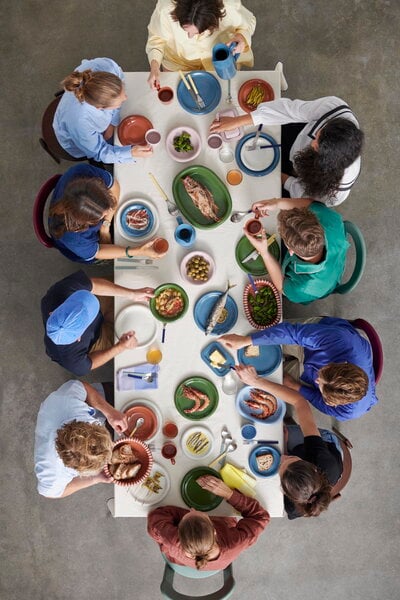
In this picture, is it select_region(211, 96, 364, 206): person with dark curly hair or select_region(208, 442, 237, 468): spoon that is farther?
select_region(208, 442, 237, 468): spoon

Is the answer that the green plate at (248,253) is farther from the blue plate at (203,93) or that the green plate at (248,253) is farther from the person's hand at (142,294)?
the blue plate at (203,93)

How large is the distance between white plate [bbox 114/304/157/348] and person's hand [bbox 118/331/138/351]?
4 cm

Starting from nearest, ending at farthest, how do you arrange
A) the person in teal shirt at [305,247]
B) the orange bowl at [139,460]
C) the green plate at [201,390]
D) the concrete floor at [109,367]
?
the person in teal shirt at [305,247] → the orange bowl at [139,460] → the green plate at [201,390] → the concrete floor at [109,367]

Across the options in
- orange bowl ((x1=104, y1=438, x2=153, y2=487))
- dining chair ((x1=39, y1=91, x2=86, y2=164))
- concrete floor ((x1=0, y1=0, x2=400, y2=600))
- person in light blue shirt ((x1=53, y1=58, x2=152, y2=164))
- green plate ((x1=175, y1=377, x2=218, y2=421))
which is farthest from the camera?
concrete floor ((x1=0, y1=0, x2=400, y2=600))

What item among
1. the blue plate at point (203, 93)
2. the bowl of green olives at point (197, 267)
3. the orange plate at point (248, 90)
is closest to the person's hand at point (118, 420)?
the bowl of green olives at point (197, 267)

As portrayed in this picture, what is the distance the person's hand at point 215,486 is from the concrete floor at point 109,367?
48.2 inches

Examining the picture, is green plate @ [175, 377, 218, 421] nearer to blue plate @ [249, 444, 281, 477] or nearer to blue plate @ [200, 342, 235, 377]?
blue plate @ [200, 342, 235, 377]

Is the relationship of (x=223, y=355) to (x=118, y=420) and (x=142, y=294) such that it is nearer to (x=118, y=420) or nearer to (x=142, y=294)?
(x=142, y=294)

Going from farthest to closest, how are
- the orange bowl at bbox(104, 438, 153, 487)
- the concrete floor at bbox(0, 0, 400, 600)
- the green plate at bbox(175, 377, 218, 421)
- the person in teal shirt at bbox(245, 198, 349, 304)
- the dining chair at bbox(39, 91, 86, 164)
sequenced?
the concrete floor at bbox(0, 0, 400, 600) < the dining chair at bbox(39, 91, 86, 164) < the green plate at bbox(175, 377, 218, 421) < the orange bowl at bbox(104, 438, 153, 487) < the person in teal shirt at bbox(245, 198, 349, 304)

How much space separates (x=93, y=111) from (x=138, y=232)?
72cm

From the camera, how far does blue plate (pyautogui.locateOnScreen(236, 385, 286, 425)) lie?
113 inches

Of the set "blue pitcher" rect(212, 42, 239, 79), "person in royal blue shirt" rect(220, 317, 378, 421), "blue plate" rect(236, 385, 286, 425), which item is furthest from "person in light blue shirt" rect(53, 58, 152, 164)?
"blue plate" rect(236, 385, 286, 425)

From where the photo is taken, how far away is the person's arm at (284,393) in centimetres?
282

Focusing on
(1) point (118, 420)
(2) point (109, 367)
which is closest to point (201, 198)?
(1) point (118, 420)
